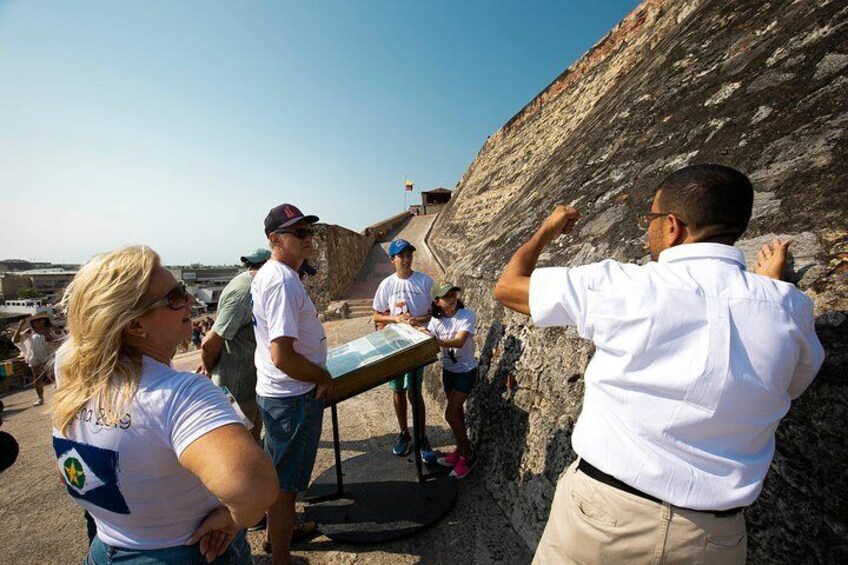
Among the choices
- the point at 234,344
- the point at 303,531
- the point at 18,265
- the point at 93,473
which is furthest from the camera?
the point at 18,265

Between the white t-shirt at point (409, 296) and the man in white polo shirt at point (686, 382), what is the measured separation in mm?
2518

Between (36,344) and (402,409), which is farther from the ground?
(36,344)

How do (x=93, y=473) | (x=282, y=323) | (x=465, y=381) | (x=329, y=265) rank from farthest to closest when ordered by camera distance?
(x=329, y=265) → (x=465, y=381) → (x=282, y=323) → (x=93, y=473)

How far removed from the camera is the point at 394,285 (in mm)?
3740

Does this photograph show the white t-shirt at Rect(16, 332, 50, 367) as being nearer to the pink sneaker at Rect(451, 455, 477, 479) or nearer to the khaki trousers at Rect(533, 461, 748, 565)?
the pink sneaker at Rect(451, 455, 477, 479)

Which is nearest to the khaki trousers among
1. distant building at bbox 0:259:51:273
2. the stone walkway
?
the stone walkway

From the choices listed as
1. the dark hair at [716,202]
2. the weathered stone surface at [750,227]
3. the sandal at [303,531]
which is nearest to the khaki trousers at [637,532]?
the weathered stone surface at [750,227]

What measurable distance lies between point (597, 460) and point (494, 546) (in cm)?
164

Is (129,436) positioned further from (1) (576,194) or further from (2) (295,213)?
(1) (576,194)

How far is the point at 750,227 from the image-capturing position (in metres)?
1.77

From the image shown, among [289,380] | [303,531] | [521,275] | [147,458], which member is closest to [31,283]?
[303,531]

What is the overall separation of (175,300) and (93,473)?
0.51 metres

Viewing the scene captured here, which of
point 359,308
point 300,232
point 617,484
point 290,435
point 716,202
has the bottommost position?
point 359,308

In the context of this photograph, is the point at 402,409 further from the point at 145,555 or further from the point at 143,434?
the point at 143,434
